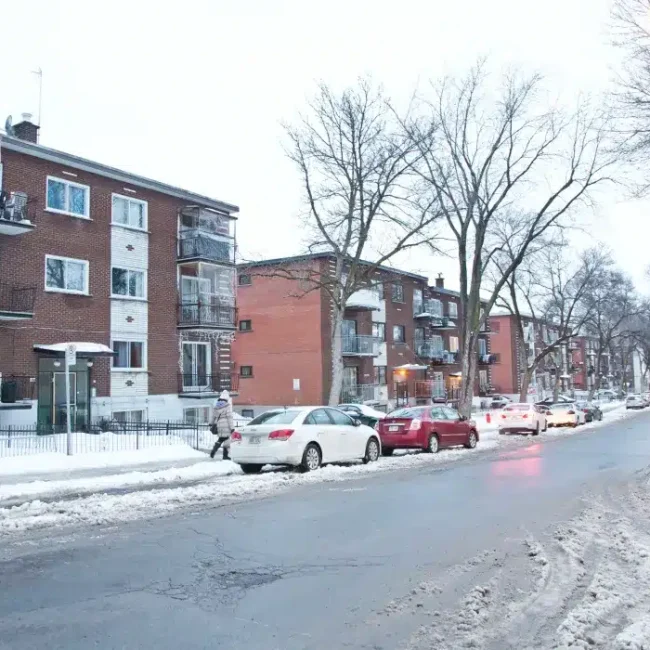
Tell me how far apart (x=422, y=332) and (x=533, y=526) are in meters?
45.4

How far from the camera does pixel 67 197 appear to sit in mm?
26062

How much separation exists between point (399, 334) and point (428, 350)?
340 cm

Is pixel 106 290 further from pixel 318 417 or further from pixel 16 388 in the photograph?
pixel 318 417

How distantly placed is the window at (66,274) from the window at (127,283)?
1360 mm

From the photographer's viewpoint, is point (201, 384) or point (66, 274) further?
point (201, 384)

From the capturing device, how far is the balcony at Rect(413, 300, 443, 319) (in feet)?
175

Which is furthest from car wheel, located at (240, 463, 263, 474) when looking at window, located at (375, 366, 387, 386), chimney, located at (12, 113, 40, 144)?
window, located at (375, 366, 387, 386)

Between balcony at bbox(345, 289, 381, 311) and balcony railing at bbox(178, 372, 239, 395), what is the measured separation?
12.2 metres

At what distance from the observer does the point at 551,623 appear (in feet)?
17.7

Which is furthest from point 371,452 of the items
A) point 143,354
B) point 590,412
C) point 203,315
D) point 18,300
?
point 590,412

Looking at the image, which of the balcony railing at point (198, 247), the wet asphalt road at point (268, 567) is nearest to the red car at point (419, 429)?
the wet asphalt road at point (268, 567)

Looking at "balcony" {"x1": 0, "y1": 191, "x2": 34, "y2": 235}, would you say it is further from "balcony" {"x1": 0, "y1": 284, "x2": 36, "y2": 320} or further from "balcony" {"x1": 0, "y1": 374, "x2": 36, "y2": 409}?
"balcony" {"x1": 0, "y1": 374, "x2": 36, "y2": 409}

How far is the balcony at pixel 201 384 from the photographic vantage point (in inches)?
1187

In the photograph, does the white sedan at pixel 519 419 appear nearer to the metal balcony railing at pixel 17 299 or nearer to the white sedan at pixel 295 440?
the white sedan at pixel 295 440
